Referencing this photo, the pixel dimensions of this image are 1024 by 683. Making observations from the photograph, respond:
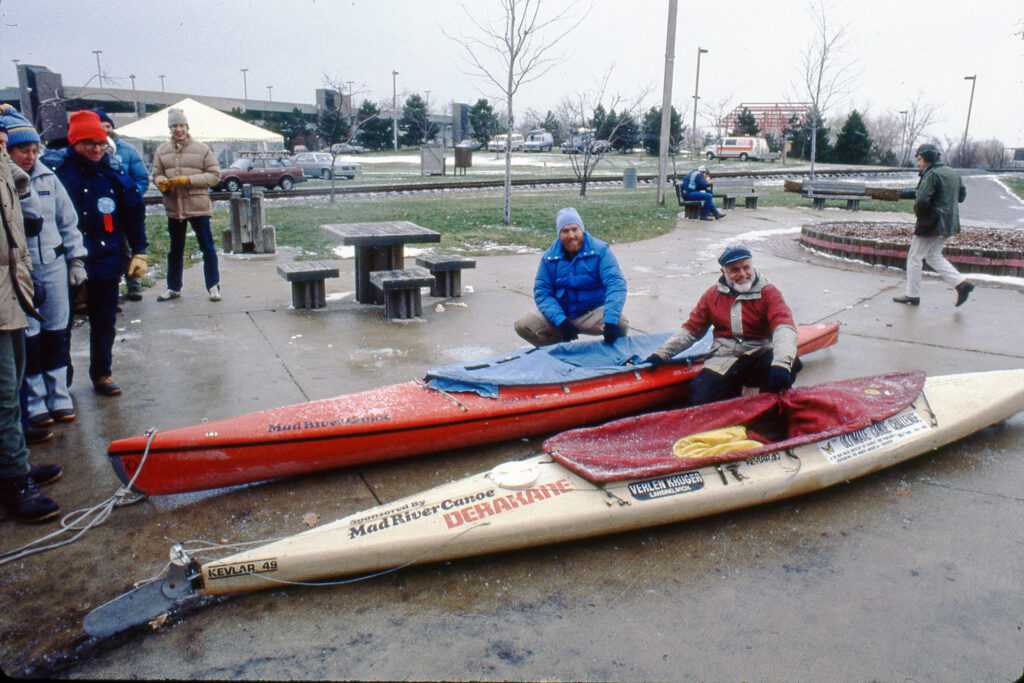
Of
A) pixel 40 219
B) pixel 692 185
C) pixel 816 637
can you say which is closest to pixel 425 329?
pixel 40 219

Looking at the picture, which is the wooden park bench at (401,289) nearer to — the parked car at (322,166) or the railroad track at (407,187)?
the railroad track at (407,187)

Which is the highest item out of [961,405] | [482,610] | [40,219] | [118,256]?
[40,219]

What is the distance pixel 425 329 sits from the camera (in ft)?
22.0

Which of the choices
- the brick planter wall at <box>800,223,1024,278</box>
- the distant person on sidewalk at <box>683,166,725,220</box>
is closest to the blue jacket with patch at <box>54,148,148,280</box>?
the brick planter wall at <box>800,223,1024,278</box>

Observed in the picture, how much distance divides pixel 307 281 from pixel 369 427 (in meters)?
3.90

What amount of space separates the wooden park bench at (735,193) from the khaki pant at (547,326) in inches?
521

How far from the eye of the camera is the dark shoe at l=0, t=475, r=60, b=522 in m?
3.35

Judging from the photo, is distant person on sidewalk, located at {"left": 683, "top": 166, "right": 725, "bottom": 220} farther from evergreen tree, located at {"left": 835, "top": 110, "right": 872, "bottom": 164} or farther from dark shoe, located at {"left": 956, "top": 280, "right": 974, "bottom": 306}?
evergreen tree, located at {"left": 835, "top": 110, "right": 872, "bottom": 164}

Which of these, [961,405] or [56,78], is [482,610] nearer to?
[961,405]

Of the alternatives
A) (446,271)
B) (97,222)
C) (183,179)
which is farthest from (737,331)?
(183,179)

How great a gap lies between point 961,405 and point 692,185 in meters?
12.1

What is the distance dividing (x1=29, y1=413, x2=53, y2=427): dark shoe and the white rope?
1114mm

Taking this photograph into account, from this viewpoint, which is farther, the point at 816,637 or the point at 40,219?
the point at 40,219

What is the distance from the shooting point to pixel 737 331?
15.0 feet
